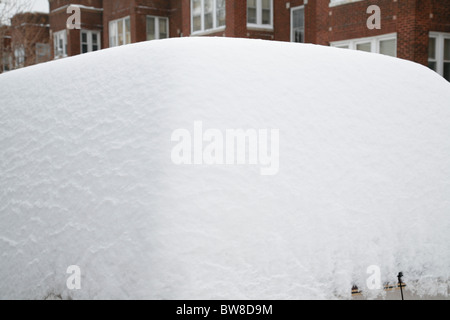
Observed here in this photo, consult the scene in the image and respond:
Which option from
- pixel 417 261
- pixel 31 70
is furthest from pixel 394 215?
Result: pixel 31 70

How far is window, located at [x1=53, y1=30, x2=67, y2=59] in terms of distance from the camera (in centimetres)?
2567

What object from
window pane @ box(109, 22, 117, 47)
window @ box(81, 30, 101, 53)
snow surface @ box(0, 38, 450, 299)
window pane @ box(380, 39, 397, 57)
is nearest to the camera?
snow surface @ box(0, 38, 450, 299)

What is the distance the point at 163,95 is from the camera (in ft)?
8.18

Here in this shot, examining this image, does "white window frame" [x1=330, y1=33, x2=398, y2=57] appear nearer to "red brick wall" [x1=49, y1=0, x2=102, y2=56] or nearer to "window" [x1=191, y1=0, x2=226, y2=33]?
"window" [x1=191, y1=0, x2=226, y2=33]

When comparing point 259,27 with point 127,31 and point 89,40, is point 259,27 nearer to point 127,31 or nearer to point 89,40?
point 127,31

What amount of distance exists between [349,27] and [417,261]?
1214 centimetres

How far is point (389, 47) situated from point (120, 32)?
14.2m

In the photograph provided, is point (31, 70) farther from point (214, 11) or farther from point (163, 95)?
point (214, 11)

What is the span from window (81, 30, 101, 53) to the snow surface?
77.8ft

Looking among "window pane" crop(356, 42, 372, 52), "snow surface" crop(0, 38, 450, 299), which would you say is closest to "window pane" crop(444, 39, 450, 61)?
"window pane" crop(356, 42, 372, 52)

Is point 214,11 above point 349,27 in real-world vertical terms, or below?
above

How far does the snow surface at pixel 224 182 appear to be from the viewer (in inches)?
85.0

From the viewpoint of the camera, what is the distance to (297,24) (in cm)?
1842

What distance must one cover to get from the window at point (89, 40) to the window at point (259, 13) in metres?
10.5
